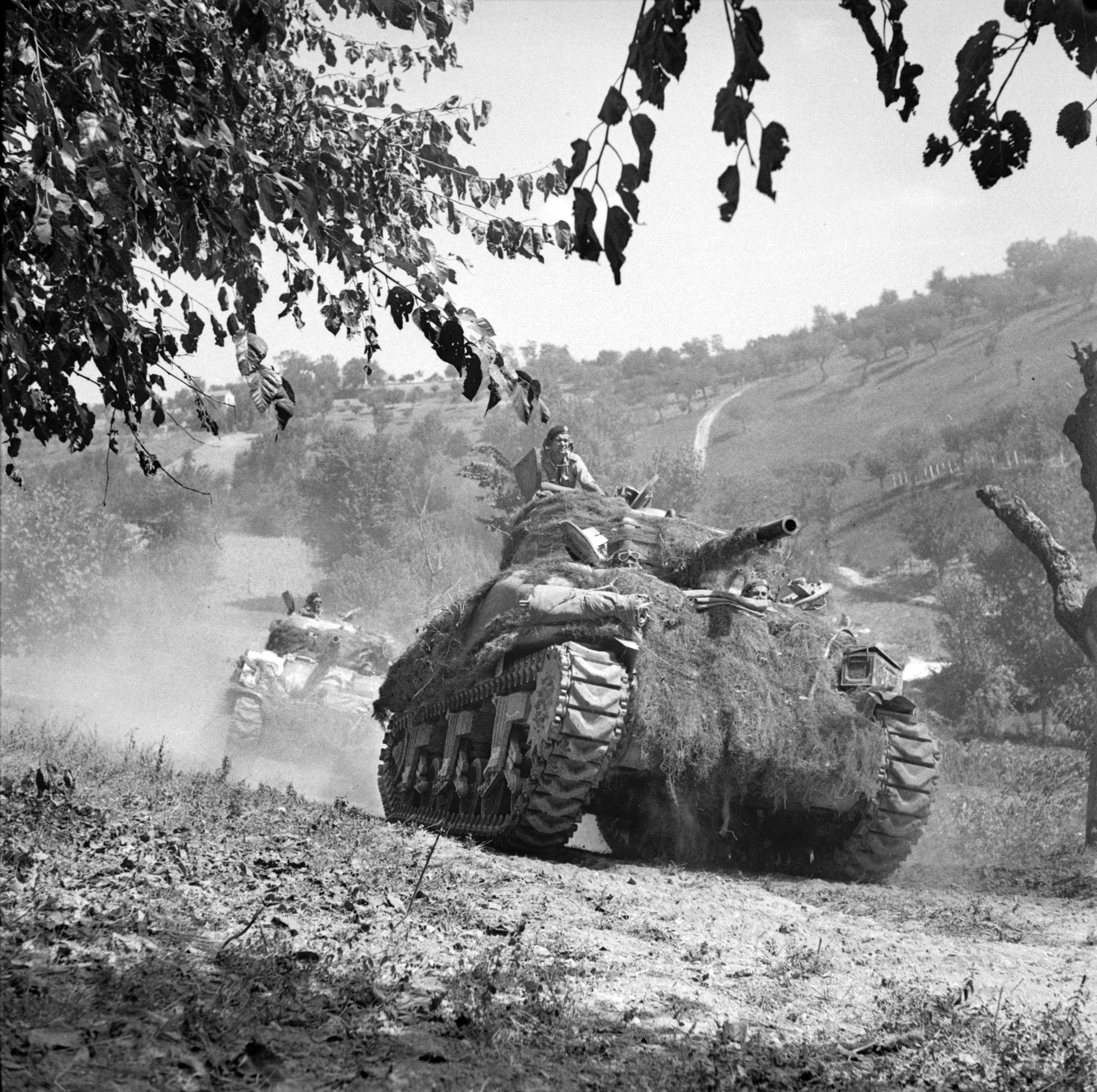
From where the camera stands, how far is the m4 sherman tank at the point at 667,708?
310 inches

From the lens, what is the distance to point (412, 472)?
55.4 m

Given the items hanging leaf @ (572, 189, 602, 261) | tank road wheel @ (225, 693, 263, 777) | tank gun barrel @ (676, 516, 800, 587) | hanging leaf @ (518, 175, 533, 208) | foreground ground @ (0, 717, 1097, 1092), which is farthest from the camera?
tank road wheel @ (225, 693, 263, 777)

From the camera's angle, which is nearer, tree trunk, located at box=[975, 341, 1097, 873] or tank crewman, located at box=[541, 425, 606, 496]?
tree trunk, located at box=[975, 341, 1097, 873]

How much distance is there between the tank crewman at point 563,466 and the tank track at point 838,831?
3164 mm

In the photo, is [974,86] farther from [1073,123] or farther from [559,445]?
[559,445]

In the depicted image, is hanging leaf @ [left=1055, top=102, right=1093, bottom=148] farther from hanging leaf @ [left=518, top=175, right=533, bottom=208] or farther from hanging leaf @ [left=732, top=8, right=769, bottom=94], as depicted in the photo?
hanging leaf @ [left=518, top=175, right=533, bottom=208]

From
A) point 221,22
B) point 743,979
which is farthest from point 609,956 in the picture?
point 221,22

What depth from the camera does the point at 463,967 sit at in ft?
14.8

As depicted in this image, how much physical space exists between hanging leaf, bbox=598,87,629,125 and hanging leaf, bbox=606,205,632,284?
0.66 feet

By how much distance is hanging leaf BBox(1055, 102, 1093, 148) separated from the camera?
305 centimetres

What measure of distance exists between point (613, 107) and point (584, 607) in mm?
5449

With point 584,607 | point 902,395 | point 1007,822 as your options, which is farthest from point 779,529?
point 902,395

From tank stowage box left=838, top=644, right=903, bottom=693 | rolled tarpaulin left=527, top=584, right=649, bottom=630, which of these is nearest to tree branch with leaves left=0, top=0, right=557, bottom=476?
rolled tarpaulin left=527, top=584, right=649, bottom=630

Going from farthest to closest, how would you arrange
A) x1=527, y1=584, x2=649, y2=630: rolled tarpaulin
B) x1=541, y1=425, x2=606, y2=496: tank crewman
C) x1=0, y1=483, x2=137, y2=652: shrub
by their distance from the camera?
1. x1=0, y1=483, x2=137, y2=652: shrub
2. x1=541, y1=425, x2=606, y2=496: tank crewman
3. x1=527, y1=584, x2=649, y2=630: rolled tarpaulin
